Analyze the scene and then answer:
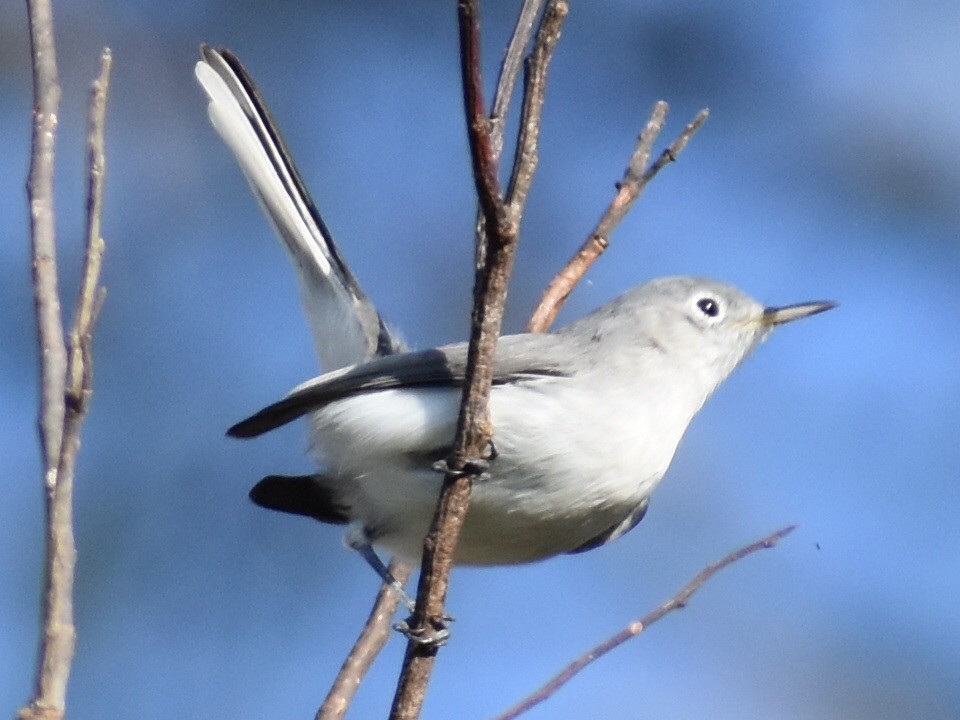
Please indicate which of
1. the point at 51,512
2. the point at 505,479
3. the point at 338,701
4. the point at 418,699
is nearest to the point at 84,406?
the point at 51,512

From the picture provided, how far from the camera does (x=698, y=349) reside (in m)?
2.27

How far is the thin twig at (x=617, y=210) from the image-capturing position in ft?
6.73

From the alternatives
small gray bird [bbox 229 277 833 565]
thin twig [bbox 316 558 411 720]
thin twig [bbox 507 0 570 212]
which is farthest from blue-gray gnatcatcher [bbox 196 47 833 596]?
thin twig [bbox 507 0 570 212]

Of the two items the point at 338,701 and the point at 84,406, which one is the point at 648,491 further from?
the point at 84,406

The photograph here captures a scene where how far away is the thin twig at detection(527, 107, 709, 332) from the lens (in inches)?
80.7

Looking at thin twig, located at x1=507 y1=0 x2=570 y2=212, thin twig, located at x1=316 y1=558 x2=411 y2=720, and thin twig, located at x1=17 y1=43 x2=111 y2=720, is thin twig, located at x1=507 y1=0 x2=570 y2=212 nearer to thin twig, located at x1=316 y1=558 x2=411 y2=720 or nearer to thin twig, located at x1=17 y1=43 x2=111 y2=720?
thin twig, located at x1=17 y1=43 x2=111 y2=720

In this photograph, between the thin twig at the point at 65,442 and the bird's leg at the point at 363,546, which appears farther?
the bird's leg at the point at 363,546

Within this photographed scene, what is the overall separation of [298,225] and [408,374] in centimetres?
57

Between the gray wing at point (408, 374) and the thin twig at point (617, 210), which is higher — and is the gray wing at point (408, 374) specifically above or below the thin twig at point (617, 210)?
below

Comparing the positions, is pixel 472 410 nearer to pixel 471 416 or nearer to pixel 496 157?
pixel 471 416

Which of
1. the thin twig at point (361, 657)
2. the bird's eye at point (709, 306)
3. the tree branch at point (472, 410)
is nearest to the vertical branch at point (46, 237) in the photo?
the tree branch at point (472, 410)

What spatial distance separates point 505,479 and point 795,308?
2.77 ft

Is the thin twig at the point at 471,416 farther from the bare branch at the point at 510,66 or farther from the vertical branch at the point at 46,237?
the bare branch at the point at 510,66

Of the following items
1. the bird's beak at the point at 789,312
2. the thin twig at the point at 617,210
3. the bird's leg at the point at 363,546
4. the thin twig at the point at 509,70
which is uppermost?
the thin twig at the point at 509,70
